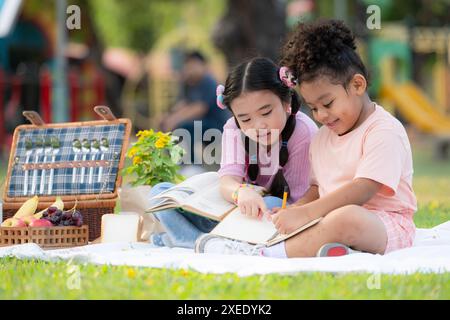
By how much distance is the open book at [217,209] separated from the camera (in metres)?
4.56

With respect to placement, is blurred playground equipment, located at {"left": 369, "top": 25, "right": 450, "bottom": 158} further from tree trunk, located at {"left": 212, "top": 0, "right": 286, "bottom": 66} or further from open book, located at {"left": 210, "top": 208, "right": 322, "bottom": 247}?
open book, located at {"left": 210, "top": 208, "right": 322, "bottom": 247}

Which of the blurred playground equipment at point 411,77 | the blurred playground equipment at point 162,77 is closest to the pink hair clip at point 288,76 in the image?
the blurred playground equipment at point 411,77

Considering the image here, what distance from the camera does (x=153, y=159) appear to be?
5.57 m

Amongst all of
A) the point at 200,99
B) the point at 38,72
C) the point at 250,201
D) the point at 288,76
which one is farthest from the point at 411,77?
the point at 250,201

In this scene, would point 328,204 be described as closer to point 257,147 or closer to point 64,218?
point 257,147

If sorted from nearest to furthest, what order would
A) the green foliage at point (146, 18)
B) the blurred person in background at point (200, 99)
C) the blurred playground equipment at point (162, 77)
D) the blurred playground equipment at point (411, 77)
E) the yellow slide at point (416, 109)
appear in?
the blurred person in background at point (200, 99), the yellow slide at point (416, 109), the blurred playground equipment at point (411, 77), the blurred playground equipment at point (162, 77), the green foliage at point (146, 18)

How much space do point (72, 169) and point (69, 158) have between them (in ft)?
0.28

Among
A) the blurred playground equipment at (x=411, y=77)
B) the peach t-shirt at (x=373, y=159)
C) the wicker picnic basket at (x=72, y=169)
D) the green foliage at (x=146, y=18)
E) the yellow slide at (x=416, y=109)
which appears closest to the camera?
the peach t-shirt at (x=373, y=159)

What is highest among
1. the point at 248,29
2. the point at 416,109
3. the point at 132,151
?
the point at 248,29

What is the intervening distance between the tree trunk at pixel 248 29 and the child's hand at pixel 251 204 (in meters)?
10.3

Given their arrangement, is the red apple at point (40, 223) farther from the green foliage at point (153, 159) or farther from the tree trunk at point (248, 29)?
the tree trunk at point (248, 29)

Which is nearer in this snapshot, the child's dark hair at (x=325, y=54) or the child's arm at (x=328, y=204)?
the child's arm at (x=328, y=204)
